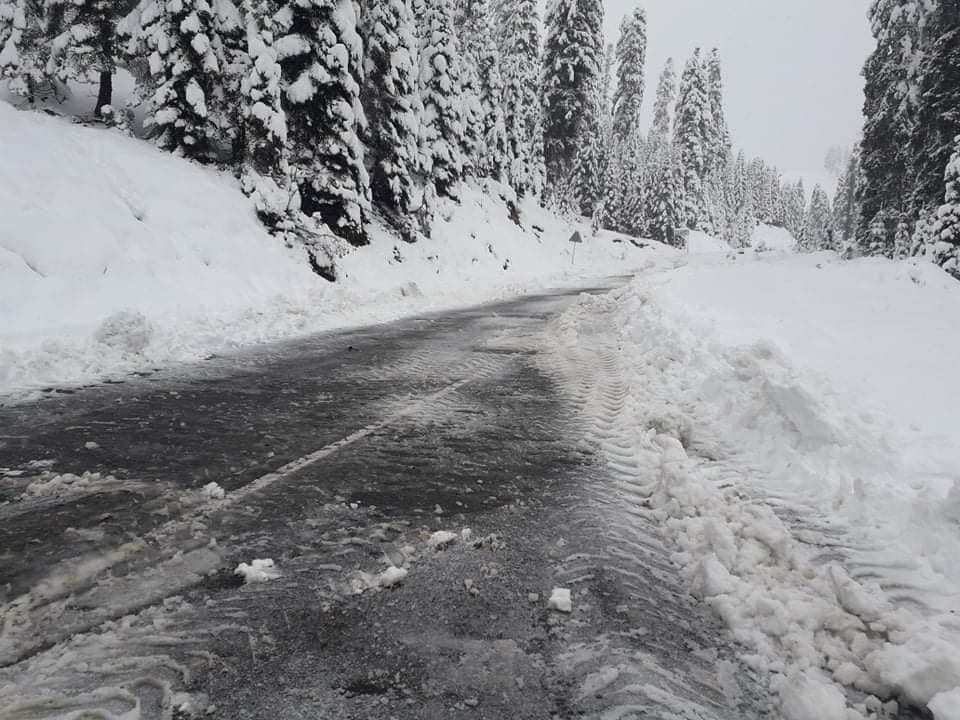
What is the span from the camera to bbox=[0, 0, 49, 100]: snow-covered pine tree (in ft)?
56.6

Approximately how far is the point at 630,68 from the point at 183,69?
6220 cm

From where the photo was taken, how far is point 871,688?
2516 millimetres

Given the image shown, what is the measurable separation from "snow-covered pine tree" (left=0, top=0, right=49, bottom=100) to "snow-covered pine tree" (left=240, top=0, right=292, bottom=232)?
6.22 metres

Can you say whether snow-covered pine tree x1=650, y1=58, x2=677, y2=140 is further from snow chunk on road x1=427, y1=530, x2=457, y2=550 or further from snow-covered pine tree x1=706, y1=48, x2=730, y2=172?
snow chunk on road x1=427, y1=530, x2=457, y2=550

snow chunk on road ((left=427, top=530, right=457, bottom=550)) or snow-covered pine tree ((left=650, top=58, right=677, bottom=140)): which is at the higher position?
snow-covered pine tree ((left=650, top=58, right=677, bottom=140))

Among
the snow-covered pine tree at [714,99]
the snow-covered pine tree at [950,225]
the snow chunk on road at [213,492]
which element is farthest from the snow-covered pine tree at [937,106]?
the snow-covered pine tree at [714,99]

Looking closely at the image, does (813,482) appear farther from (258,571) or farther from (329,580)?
(258,571)

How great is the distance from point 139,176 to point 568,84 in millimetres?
41549

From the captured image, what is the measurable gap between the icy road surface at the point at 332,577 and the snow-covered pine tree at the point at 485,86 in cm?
3513

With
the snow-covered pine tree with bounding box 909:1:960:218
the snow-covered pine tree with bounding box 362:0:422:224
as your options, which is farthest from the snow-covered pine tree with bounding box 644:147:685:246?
the snow-covered pine tree with bounding box 362:0:422:224

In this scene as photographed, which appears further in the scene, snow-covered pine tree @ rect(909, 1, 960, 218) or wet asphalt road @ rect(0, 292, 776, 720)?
snow-covered pine tree @ rect(909, 1, 960, 218)

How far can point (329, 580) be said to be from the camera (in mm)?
3125

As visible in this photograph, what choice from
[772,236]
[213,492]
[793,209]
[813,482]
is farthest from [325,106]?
[793,209]

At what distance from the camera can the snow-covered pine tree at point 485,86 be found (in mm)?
38781
